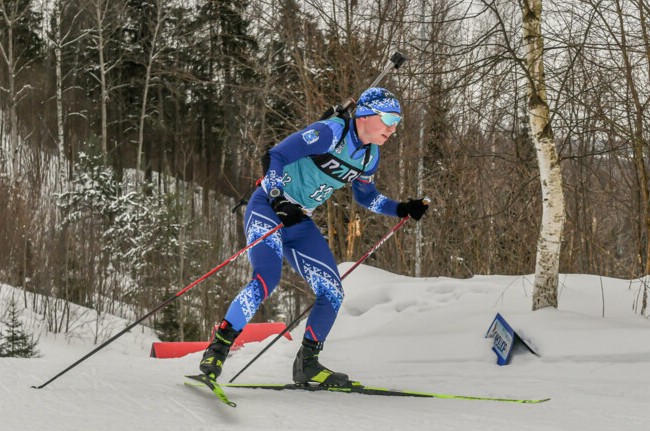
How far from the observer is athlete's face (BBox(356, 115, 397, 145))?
3938mm

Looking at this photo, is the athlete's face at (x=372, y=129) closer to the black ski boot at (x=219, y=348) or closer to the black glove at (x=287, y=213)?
the black glove at (x=287, y=213)

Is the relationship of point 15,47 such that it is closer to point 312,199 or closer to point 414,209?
point 312,199

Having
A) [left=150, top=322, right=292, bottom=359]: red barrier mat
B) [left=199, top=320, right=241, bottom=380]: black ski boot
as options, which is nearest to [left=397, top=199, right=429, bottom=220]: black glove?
[left=199, top=320, right=241, bottom=380]: black ski boot

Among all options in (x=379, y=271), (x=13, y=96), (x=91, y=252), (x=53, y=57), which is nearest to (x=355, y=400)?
(x=379, y=271)

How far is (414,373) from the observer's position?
4.62m

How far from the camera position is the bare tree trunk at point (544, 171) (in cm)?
553

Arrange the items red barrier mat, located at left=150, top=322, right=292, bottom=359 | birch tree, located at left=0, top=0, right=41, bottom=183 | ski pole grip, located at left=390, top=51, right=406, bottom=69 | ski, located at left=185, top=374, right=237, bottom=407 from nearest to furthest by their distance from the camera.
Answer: ski, located at left=185, top=374, right=237, bottom=407 → ski pole grip, located at left=390, top=51, right=406, bottom=69 → red barrier mat, located at left=150, top=322, right=292, bottom=359 → birch tree, located at left=0, top=0, right=41, bottom=183

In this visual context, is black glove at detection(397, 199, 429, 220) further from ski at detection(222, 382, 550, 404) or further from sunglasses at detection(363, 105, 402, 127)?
ski at detection(222, 382, 550, 404)

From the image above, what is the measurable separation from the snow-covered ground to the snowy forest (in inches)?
33.2

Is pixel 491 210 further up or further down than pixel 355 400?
further up

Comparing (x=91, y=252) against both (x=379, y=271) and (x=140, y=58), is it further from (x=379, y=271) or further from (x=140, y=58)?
(x=379, y=271)

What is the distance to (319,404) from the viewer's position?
3.51 meters

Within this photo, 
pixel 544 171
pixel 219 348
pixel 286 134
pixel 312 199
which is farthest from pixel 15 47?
pixel 219 348

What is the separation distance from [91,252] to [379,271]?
42.4 ft
